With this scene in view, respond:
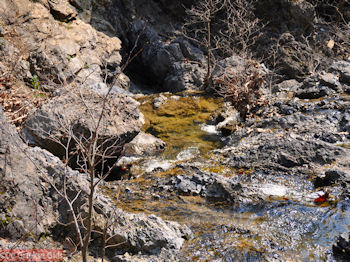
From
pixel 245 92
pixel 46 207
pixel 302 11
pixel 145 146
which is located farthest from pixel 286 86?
pixel 46 207

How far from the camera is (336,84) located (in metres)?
12.1

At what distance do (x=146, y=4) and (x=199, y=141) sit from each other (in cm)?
1461

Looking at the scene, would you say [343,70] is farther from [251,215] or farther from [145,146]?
[251,215]

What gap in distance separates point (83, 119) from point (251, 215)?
3.97 metres

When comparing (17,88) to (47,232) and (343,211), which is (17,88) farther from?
(343,211)

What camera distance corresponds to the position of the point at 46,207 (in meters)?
3.81

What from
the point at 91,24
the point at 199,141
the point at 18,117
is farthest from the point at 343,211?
the point at 91,24

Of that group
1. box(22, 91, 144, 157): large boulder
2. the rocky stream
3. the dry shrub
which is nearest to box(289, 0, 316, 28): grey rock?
the rocky stream

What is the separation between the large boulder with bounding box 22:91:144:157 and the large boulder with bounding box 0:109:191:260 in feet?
7.45

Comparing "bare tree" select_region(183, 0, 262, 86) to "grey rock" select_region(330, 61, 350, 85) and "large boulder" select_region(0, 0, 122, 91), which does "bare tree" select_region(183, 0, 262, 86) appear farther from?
"large boulder" select_region(0, 0, 122, 91)

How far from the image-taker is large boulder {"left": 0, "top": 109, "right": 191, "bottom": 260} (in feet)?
11.4

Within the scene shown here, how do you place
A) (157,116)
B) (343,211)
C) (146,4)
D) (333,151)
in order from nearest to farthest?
1. (343,211)
2. (333,151)
3. (157,116)
4. (146,4)

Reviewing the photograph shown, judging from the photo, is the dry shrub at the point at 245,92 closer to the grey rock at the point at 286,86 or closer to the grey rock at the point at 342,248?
the grey rock at the point at 286,86

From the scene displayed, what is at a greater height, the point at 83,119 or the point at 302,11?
the point at 302,11
